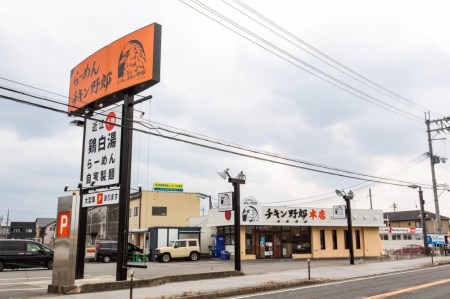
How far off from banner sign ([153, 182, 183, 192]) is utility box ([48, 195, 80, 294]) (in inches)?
1352

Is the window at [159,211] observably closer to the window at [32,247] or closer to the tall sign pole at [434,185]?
the window at [32,247]

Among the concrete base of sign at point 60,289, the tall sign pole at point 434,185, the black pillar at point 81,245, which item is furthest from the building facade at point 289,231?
the concrete base of sign at point 60,289

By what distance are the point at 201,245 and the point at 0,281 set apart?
2331 cm

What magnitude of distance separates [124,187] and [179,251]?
63.5 ft

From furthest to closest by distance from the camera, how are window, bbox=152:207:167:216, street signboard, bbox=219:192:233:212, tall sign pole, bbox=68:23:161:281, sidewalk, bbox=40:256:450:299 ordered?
window, bbox=152:207:167:216
street signboard, bbox=219:192:233:212
tall sign pole, bbox=68:23:161:281
sidewalk, bbox=40:256:450:299

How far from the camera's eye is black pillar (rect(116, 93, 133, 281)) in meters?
15.9

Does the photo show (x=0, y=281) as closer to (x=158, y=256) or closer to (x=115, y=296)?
(x=115, y=296)

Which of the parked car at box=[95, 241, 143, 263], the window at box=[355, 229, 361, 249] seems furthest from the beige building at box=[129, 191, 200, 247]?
the window at box=[355, 229, 361, 249]

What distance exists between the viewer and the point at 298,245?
36531 mm

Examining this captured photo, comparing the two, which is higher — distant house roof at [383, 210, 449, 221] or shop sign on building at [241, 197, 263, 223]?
distant house roof at [383, 210, 449, 221]

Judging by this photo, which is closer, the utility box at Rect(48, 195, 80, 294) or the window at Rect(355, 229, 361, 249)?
the utility box at Rect(48, 195, 80, 294)

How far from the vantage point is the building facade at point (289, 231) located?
113ft

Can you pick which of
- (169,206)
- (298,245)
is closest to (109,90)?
(298,245)

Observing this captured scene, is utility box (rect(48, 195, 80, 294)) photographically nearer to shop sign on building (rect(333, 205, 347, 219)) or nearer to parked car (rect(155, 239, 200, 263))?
shop sign on building (rect(333, 205, 347, 219))
